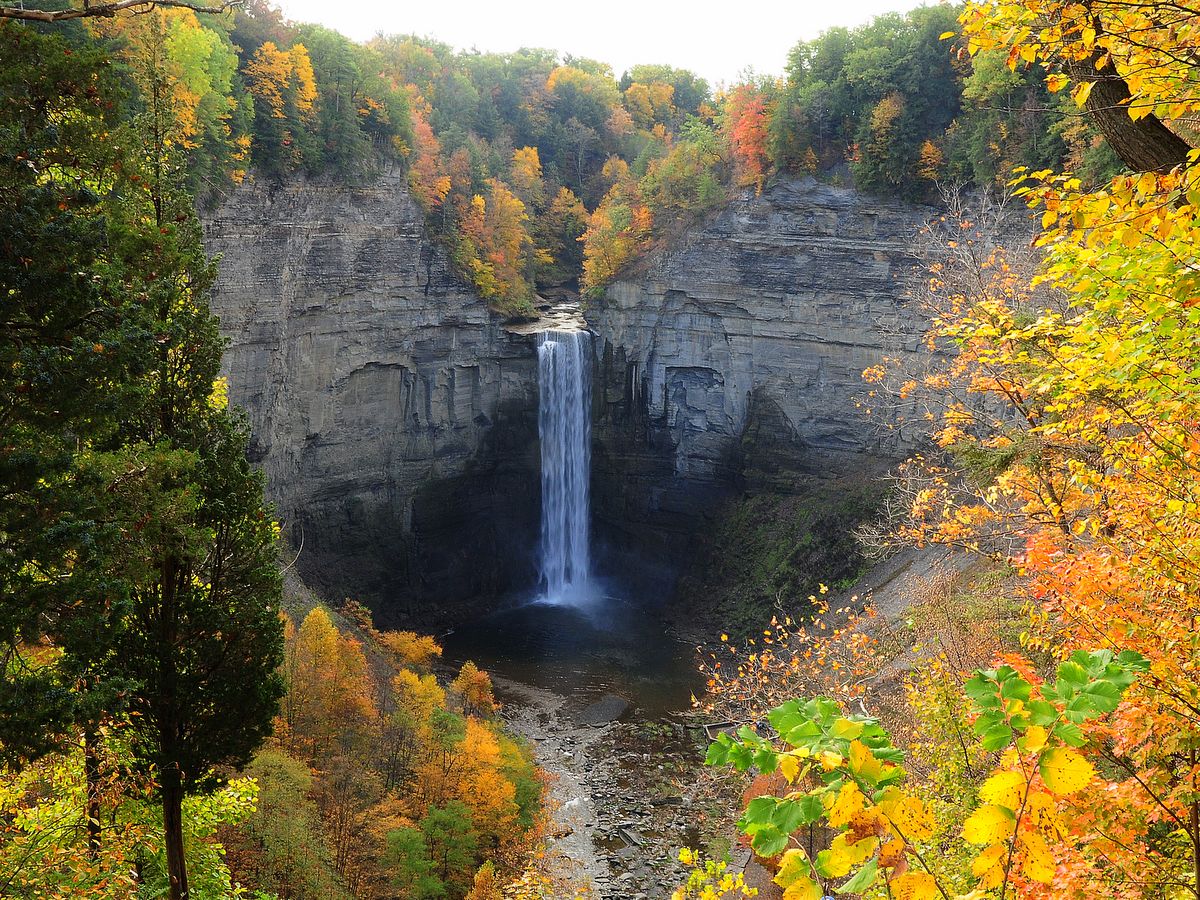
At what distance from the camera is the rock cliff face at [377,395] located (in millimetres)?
36688

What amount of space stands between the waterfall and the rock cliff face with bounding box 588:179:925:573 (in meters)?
0.98

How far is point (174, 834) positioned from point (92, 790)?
114 cm

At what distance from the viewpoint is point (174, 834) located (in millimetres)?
11062

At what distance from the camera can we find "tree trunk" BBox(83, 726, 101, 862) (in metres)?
10.4

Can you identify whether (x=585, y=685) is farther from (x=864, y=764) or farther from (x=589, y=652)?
(x=864, y=764)

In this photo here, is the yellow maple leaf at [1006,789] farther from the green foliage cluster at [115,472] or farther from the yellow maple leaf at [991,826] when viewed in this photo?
the green foliage cluster at [115,472]

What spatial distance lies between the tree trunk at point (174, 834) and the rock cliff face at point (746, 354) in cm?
3132

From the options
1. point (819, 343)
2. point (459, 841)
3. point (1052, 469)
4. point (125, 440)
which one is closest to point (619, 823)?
point (459, 841)

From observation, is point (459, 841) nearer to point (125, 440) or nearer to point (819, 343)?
point (125, 440)

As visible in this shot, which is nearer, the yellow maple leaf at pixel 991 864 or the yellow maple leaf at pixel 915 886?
the yellow maple leaf at pixel 991 864

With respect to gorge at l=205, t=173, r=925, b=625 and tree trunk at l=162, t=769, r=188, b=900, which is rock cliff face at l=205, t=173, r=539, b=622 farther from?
tree trunk at l=162, t=769, r=188, b=900

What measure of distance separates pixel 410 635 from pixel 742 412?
18737mm

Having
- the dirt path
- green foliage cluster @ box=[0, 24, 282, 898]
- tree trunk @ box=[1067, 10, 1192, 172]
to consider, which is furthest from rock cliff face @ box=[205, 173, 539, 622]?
tree trunk @ box=[1067, 10, 1192, 172]

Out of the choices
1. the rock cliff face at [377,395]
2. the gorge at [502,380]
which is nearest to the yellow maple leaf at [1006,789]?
the gorge at [502,380]
